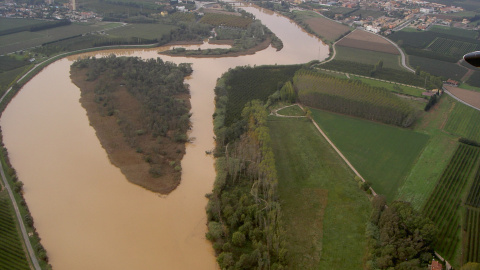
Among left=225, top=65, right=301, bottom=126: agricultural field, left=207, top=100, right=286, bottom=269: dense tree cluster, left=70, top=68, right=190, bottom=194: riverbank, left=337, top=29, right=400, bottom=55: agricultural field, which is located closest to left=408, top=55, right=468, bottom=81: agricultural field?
left=337, top=29, right=400, bottom=55: agricultural field

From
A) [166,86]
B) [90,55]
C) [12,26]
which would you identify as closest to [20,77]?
[90,55]

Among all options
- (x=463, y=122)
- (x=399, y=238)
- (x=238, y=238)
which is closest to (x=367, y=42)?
(x=463, y=122)

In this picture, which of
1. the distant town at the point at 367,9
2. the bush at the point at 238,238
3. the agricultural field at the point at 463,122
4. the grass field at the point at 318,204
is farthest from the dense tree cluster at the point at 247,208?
the distant town at the point at 367,9

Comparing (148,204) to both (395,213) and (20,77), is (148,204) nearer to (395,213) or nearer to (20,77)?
(395,213)

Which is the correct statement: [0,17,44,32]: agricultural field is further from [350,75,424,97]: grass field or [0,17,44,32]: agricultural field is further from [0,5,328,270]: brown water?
[350,75,424,97]: grass field

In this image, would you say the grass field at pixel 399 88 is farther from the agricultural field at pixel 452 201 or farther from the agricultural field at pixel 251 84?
the agricultural field at pixel 452 201
